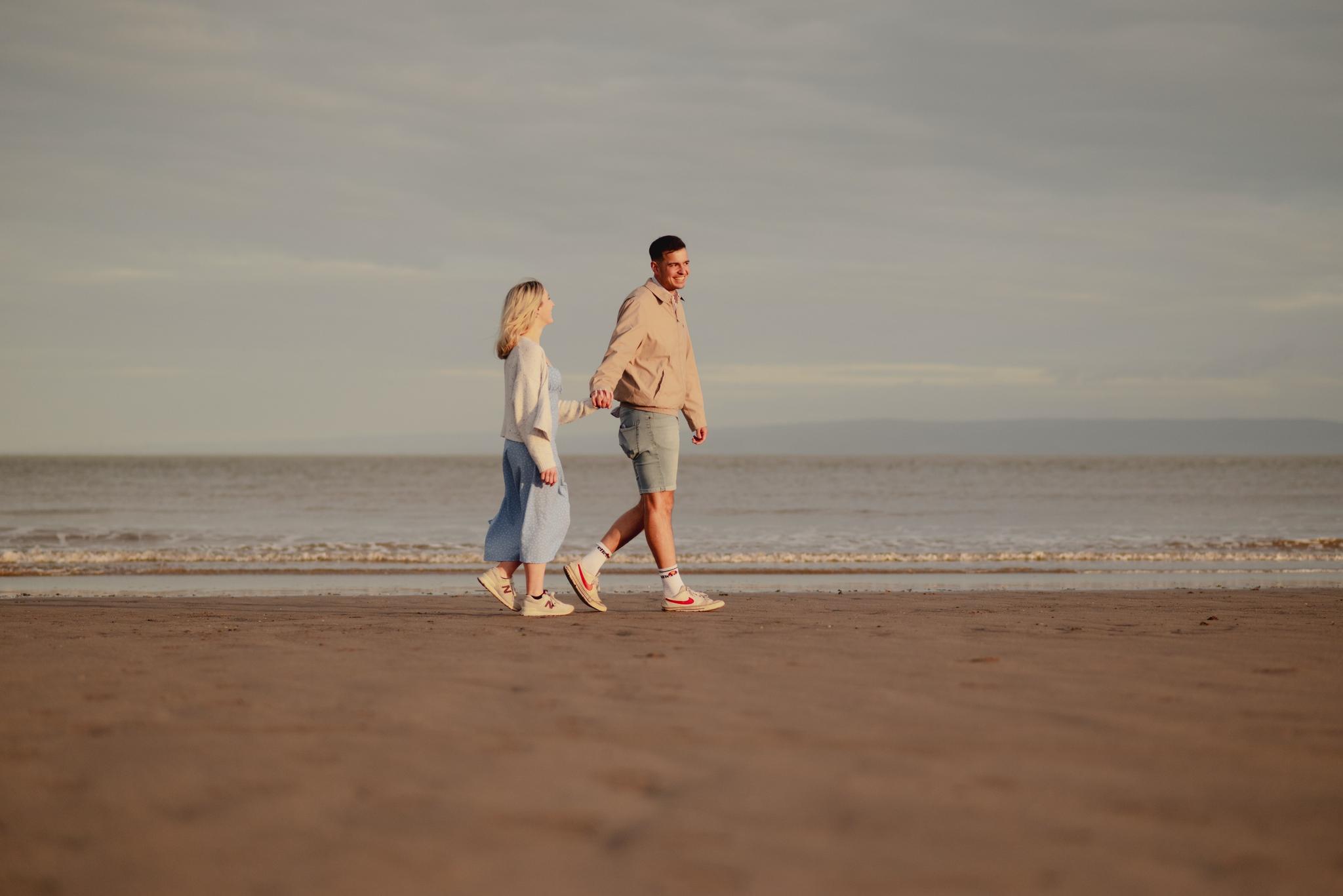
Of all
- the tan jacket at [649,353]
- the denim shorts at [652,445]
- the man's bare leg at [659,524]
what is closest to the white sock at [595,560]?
the man's bare leg at [659,524]

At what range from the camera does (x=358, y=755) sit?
2.49 meters

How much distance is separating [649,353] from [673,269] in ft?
1.75

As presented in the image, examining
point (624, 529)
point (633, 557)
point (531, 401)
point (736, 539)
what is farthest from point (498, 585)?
point (736, 539)

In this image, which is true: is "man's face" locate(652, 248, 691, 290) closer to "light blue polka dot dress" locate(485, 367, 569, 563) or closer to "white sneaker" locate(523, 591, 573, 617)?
"light blue polka dot dress" locate(485, 367, 569, 563)

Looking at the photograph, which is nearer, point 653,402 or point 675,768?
point 675,768

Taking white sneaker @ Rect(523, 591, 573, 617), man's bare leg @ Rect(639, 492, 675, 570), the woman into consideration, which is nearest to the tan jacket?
the woman

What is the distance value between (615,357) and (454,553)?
25.9ft

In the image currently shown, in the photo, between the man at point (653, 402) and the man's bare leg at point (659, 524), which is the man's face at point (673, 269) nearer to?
the man at point (653, 402)

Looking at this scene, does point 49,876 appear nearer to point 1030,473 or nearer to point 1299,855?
point 1299,855

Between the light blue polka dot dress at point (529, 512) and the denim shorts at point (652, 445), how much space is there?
441mm

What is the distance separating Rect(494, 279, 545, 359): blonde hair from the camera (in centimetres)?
542

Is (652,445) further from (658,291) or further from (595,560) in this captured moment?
(658,291)

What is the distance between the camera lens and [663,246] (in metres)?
5.81

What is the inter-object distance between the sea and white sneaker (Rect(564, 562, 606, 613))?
2.85 meters
